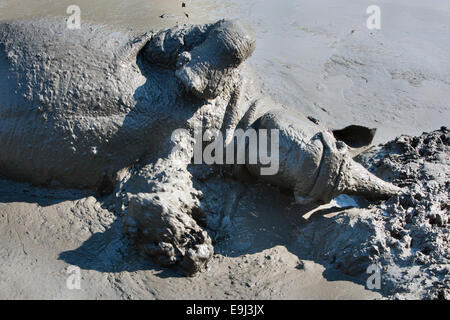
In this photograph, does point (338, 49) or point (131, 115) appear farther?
point (338, 49)

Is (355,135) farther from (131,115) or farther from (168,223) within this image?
(168,223)

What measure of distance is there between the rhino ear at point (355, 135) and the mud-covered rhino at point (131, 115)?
3.36 ft

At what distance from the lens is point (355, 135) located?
4.27m

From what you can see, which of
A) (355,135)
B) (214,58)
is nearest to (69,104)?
(214,58)

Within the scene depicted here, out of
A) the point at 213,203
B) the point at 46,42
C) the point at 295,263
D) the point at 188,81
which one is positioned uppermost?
the point at 46,42

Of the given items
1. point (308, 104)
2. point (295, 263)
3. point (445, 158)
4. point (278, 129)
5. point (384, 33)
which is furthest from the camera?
point (384, 33)

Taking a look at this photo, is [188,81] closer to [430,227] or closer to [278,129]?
[278,129]

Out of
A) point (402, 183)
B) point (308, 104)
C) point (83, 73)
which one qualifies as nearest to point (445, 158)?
point (402, 183)

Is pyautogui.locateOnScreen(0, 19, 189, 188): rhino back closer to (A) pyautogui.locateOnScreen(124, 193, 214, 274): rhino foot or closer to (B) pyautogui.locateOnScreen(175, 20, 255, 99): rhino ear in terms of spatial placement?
(B) pyautogui.locateOnScreen(175, 20, 255, 99): rhino ear

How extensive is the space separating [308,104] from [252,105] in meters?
1.23

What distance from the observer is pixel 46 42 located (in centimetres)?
301

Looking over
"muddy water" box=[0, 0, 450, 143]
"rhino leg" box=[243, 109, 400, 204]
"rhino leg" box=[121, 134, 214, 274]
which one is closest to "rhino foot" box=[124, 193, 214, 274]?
"rhino leg" box=[121, 134, 214, 274]

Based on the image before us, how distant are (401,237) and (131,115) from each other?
1930 mm

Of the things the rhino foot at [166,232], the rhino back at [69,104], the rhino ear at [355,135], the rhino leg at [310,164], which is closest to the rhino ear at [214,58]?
the rhino back at [69,104]
